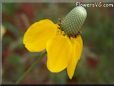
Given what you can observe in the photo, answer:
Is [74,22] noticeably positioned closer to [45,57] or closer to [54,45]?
[54,45]

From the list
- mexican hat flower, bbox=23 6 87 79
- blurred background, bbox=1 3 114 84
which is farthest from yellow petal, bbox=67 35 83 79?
blurred background, bbox=1 3 114 84

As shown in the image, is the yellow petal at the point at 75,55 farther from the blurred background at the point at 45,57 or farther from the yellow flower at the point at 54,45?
the blurred background at the point at 45,57

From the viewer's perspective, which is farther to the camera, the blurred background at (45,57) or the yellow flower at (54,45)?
the blurred background at (45,57)

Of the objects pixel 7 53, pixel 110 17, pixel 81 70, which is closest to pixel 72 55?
pixel 81 70

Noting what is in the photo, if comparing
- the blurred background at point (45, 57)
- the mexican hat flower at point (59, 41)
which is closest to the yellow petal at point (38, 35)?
Answer: the mexican hat flower at point (59, 41)

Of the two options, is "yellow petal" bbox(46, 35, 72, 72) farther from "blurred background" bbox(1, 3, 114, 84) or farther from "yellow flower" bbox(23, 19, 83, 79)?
"blurred background" bbox(1, 3, 114, 84)

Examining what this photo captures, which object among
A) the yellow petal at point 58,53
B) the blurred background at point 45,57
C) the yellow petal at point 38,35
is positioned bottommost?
the blurred background at point 45,57

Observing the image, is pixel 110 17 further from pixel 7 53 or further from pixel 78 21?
pixel 78 21
